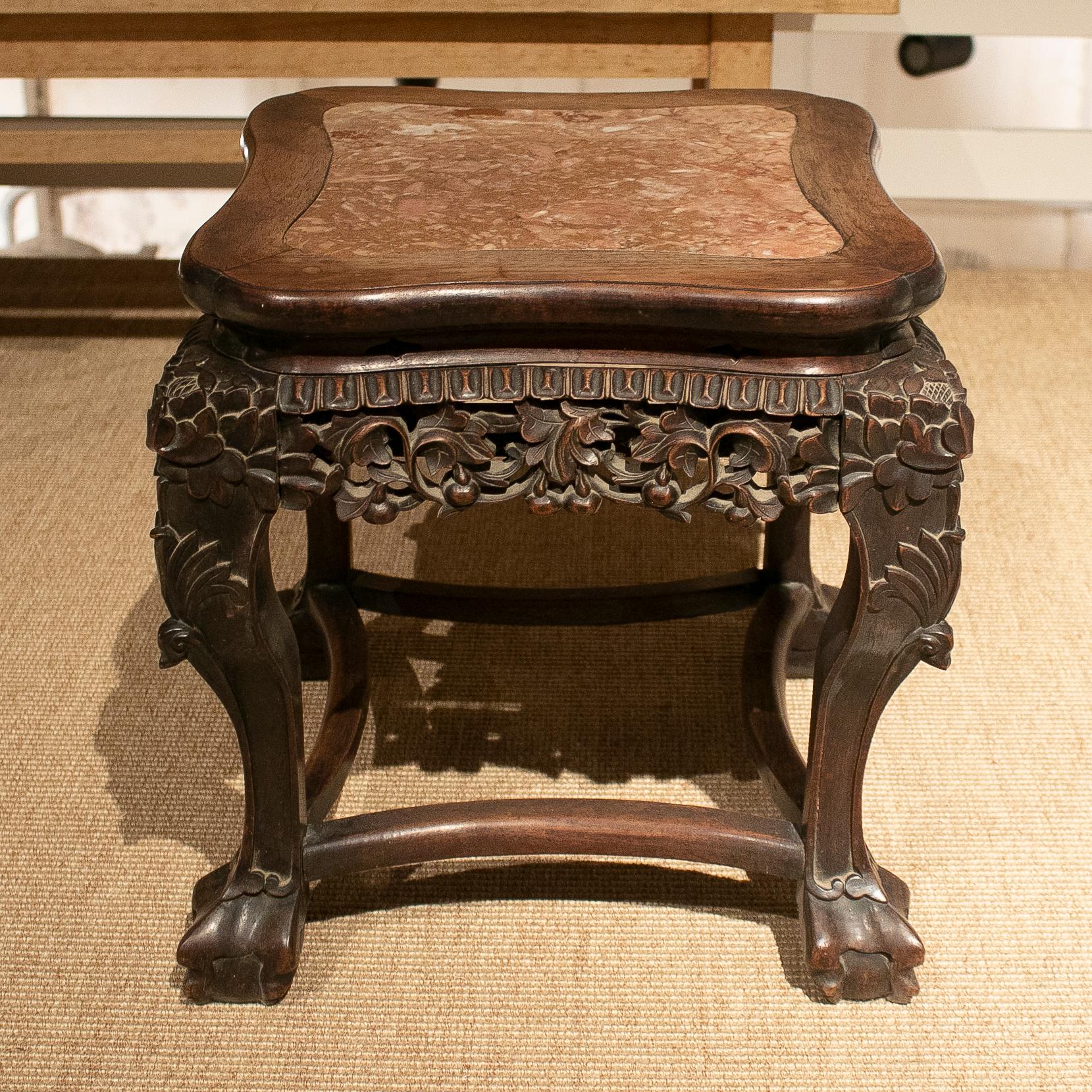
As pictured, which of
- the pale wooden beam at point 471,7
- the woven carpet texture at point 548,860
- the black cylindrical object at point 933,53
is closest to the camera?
the woven carpet texture at point 548,860

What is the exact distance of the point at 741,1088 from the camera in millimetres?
933

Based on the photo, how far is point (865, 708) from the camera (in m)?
0.94

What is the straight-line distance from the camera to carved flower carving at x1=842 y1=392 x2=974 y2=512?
83cm

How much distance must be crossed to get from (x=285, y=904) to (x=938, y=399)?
57 cm

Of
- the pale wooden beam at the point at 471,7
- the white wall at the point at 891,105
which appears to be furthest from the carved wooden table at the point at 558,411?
the white wall at the point at 891,105

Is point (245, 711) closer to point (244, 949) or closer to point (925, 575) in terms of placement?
point (244, 949)

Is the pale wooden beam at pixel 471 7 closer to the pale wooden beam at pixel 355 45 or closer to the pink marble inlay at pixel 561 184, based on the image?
the pale wooden beam at pixel 355 45

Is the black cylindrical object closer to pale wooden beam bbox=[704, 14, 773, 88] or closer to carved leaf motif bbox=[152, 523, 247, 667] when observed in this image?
pale wooden beam bbox=[704, 14, 773, 88]

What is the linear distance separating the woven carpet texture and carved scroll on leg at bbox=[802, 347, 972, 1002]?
0.15 ft

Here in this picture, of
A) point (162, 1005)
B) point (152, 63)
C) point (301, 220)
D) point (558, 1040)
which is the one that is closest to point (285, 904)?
point (162, 1005)

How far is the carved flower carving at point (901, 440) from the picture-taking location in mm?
831

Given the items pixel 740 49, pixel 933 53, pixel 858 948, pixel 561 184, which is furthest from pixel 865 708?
pixel 933 53

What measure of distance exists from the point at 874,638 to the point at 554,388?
27cm

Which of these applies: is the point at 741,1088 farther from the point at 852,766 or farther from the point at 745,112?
the point at 745,112
